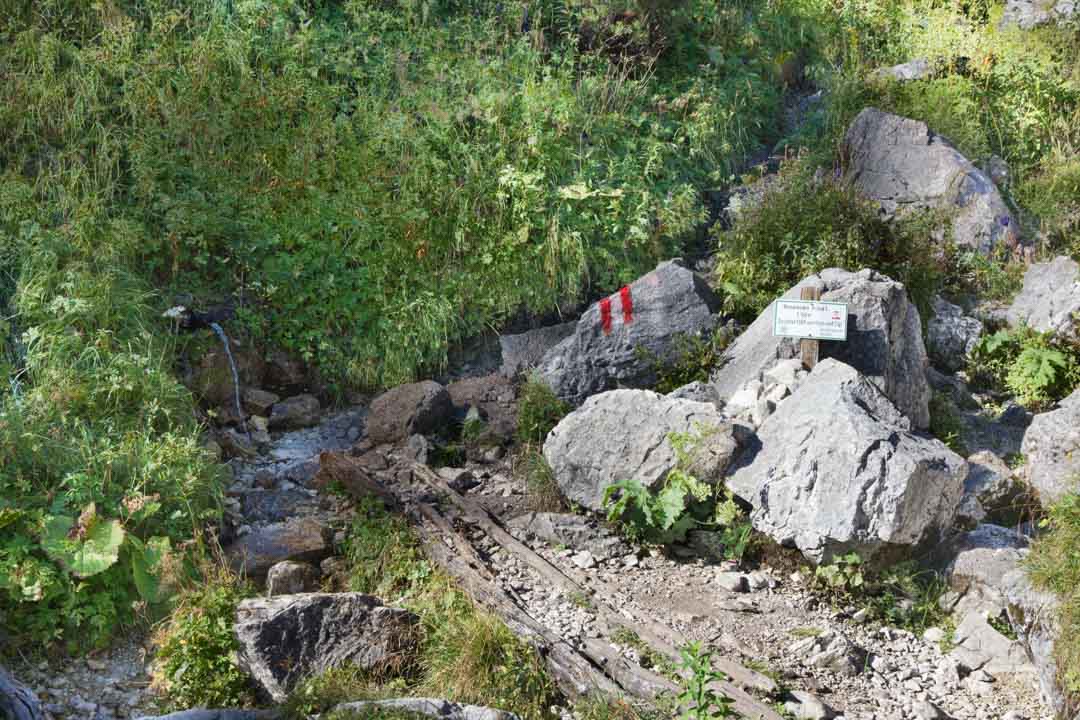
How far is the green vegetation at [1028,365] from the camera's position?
796cm

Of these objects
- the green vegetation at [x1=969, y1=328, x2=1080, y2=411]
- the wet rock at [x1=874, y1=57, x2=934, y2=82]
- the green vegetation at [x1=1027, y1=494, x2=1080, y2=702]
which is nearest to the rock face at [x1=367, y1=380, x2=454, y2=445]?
the green vegetation at [x1=1027, y1=494, x2=1080, y2=702]

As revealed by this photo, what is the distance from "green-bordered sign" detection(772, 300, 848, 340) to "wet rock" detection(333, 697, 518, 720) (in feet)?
10.7

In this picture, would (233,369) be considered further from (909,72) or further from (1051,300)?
(909,72)

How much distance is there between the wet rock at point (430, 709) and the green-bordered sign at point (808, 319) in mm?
3264

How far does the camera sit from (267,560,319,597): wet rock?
571 centimetres

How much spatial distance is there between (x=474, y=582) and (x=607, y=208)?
4.36 m

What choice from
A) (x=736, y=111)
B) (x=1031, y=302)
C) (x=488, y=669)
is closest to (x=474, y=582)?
(x=488, y=669)

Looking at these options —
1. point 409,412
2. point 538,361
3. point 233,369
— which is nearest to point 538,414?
point 538,361

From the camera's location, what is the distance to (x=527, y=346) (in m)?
8.26

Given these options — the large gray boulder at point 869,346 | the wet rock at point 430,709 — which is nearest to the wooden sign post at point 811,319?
the large gray boulder at point 869,346

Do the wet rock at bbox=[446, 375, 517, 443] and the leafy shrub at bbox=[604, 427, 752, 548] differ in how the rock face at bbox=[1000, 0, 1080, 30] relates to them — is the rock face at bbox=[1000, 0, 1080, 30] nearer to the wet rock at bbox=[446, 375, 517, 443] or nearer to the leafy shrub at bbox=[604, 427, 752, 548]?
the wet rock at bbox=[446, 375, 517, 443]

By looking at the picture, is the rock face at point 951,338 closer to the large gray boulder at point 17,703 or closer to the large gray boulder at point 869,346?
the large gray boulder at point 869,346

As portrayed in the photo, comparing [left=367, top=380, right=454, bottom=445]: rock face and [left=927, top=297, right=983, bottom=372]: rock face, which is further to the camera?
[left=927, top=297, right=983, bottom=372]: rock face

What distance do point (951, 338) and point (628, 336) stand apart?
278 cm
